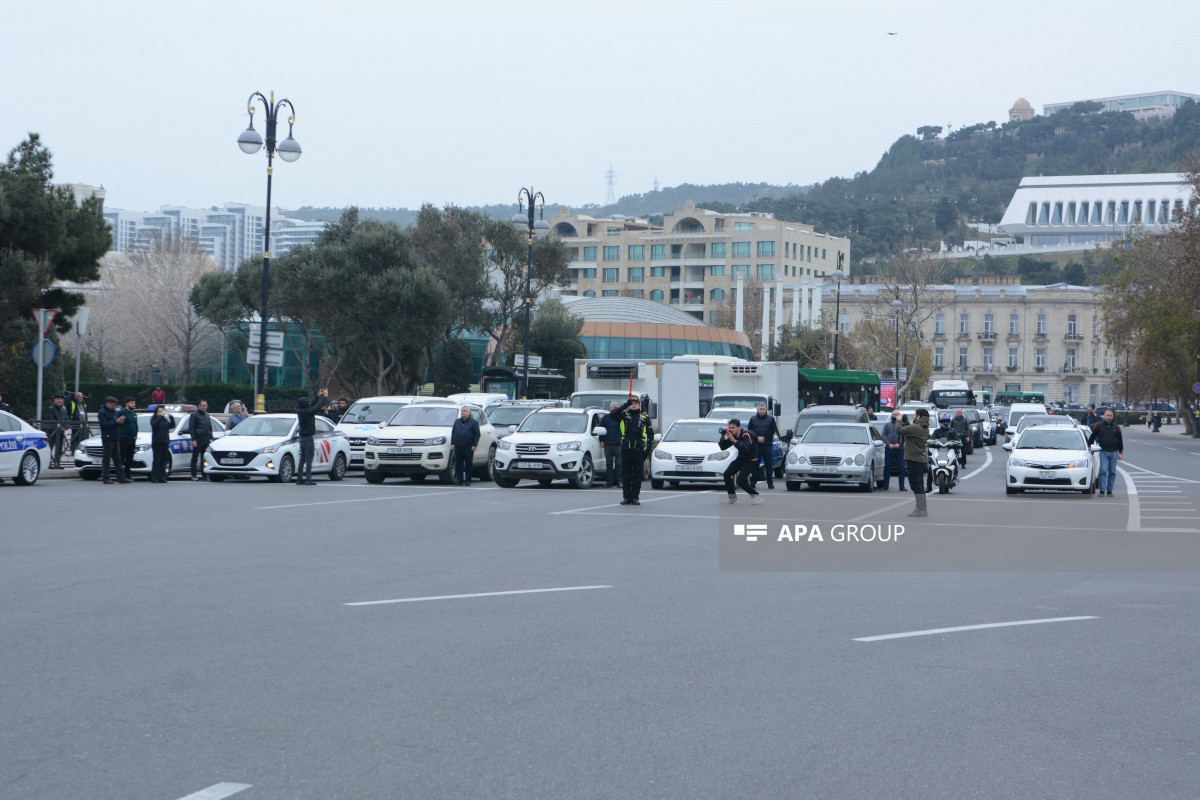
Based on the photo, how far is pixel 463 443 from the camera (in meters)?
25.5

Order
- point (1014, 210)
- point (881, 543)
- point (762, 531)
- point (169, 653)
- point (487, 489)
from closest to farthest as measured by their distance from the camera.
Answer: point (169, 653), point (881, 543), point (762, 531), point (487, 489), point (1014, 210)

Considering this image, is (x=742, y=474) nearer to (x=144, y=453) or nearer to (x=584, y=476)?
(x=584, y=476)

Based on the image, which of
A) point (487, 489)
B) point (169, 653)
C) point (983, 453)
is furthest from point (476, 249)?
point (169, 653)

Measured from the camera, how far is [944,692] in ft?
23.1

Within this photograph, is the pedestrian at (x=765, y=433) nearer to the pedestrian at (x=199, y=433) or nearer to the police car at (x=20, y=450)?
the pedestrian at (x=199, y=433)

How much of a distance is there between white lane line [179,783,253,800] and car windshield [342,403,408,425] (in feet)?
86.6

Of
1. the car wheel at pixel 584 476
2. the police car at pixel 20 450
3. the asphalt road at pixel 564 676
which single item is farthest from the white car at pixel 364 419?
the asphalt road at pixel 564 676

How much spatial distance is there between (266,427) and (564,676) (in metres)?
20.7

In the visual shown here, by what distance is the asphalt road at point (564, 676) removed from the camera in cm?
539

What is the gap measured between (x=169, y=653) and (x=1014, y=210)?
19781 cm

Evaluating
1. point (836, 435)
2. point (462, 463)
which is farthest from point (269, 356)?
point (836, 435)

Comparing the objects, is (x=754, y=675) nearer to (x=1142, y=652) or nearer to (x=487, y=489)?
(x=1142, y=652)

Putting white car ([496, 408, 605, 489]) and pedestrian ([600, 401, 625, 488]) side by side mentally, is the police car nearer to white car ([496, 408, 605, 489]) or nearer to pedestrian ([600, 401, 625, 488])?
white car ([496, 408, 605, 489])

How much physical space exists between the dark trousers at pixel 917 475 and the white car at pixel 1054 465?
6.24m
